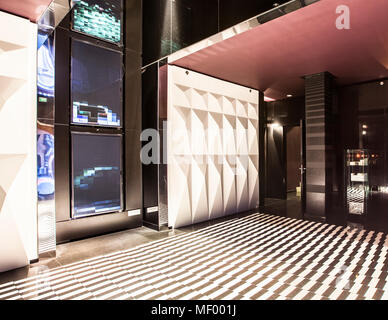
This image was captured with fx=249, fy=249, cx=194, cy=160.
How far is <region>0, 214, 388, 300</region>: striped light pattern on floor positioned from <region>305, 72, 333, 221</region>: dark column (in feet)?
3.58

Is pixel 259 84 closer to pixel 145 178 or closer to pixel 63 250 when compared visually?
pixel 145 178

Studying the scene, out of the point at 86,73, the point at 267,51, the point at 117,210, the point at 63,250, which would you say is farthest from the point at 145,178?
the point at 267,51

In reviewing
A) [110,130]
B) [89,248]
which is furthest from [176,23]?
[89,248]

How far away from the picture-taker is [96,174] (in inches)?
165

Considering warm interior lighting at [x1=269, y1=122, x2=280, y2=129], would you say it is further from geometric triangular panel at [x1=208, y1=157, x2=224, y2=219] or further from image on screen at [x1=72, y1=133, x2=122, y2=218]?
image on screen at [x1=72, y1=133, x2=122, y2=218]

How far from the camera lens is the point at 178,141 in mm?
4535

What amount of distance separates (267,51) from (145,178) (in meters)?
3.02

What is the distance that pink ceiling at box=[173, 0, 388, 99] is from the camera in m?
2.97

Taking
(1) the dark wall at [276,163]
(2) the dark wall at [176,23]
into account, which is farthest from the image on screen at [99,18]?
(1) the dark wall at [276,163]

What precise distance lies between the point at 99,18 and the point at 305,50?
3.43 m

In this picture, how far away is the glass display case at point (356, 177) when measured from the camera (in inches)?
246

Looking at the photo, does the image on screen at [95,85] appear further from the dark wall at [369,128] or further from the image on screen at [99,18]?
the dark wall at [369,128]

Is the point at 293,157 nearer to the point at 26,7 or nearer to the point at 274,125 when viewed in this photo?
the point at 274,125

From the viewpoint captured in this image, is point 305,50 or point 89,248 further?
point 305,50
